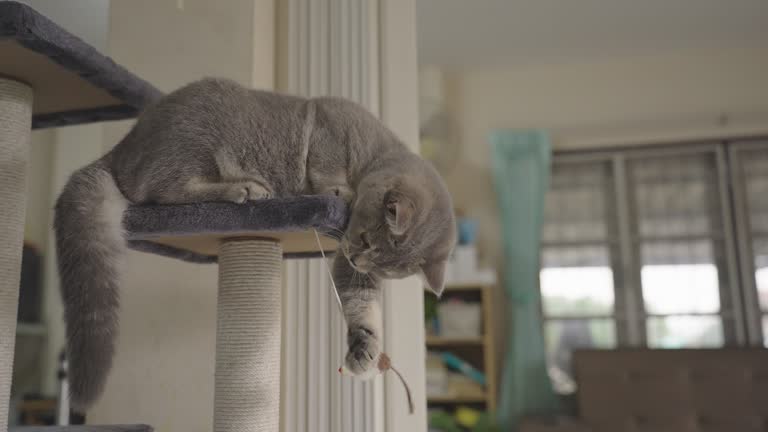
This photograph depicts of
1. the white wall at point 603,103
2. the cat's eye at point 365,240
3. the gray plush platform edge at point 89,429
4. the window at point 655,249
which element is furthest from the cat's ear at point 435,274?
the white wall at point 603,103

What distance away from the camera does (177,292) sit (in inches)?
62.3

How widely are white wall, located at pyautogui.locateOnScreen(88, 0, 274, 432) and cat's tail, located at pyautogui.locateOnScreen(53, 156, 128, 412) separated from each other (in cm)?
55

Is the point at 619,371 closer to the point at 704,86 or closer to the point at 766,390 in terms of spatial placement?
the point at 766,390

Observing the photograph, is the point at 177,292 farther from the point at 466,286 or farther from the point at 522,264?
the point at 522,264

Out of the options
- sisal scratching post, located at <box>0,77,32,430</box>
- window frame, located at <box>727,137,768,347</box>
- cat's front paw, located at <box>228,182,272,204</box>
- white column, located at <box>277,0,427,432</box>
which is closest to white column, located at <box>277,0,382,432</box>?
white column, located at <box>277,0,427,432</box>

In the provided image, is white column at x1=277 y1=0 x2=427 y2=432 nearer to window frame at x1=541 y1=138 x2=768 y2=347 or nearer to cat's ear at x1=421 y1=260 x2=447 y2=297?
cat's ear at x1=421 y1=260 x2=447 y2=297

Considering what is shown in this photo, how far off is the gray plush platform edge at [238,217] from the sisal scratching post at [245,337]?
0.46 feet

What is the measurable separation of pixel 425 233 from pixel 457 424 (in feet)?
8.52

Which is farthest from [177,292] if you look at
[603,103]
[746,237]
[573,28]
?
[746,237]

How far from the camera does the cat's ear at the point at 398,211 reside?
3.29 ft

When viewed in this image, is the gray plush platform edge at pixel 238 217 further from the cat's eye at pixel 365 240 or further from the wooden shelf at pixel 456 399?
the wooden shelf at pixel 456 399

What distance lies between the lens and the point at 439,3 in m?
3.28

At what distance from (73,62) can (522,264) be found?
3.02 metres

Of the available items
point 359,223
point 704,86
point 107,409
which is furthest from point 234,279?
point 704,86
